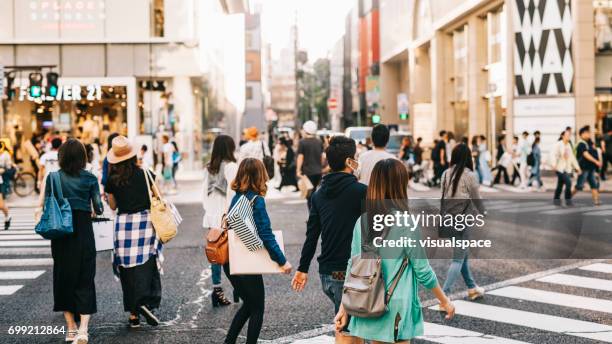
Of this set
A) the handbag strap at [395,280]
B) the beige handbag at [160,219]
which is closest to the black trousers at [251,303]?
the beige handbag at [160,219]

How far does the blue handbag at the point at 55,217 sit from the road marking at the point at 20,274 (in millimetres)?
4316

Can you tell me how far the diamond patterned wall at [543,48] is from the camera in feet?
107

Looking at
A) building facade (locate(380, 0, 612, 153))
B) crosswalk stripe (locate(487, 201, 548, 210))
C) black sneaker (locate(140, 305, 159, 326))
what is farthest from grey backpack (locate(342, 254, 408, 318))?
building facade (locate(380, 0, 612, 153))

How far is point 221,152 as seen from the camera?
9.05 m

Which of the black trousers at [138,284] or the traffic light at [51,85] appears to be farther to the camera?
the traffic light at [51,85]

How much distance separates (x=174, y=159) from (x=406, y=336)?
22.7 meters

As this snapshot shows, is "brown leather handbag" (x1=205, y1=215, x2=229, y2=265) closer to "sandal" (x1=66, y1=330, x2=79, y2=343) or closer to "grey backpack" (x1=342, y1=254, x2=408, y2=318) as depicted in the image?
"sandal" (x1=66, y1=330, x2=79, y2=343)

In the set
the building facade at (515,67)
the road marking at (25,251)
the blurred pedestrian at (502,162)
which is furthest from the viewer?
the building facade at (515,67)

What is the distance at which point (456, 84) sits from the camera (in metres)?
46.0

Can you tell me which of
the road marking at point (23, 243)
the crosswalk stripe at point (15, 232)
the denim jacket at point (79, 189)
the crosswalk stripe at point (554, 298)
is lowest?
the crosswalk stripe at point (15, 232)

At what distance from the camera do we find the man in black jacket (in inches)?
216

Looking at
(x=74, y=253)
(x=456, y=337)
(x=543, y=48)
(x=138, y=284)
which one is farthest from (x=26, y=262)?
(x=543, y=48)

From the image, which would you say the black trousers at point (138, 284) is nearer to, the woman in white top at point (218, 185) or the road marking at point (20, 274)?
the woman in white top at point (218, 185)

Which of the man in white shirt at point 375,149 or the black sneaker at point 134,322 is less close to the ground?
the man in white shirt at point 375,149
